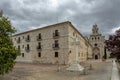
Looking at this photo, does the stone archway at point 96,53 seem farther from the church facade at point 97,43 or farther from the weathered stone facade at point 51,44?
the weathered stone facade at point 51,44

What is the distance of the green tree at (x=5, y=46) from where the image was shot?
9.51 m

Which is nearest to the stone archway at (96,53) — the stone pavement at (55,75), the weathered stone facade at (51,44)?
the weathered stone facade at (51,44)

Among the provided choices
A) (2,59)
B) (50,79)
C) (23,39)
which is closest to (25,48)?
(23,39)

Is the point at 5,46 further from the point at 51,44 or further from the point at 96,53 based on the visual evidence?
the point at 96,53

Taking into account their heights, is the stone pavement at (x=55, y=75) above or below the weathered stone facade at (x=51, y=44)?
below

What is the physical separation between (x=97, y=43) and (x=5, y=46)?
219 feet

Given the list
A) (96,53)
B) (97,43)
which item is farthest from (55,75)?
(96,53)

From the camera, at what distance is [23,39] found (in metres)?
42.5

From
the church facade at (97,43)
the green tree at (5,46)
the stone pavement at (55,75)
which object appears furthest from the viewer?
the church facade at (97,43)

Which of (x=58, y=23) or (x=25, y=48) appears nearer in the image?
(x=58, y=23)

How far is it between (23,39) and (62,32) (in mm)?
15152

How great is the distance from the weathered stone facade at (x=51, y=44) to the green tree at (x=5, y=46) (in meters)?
21.1

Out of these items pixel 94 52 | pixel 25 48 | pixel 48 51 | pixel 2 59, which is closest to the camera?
pixel 2 59

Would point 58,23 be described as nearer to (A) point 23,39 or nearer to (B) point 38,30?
(B) point 38,30
